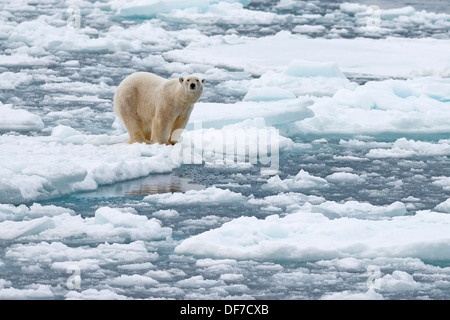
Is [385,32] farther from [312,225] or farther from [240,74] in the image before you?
[312,225]

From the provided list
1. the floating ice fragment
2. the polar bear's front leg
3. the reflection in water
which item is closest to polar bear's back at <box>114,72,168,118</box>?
the polar bear's front leg

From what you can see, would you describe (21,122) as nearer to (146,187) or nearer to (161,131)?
(161,131)

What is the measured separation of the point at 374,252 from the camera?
539 cm

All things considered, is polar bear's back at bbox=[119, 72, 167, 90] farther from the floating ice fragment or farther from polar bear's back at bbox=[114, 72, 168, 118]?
the floating ice fragment

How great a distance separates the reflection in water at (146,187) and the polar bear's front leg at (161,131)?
84 centimetres

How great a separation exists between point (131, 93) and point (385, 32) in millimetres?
10855

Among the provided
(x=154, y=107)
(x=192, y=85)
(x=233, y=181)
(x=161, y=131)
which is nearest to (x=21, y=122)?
(x=154, y=107)

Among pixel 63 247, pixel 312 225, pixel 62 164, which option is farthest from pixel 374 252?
pixel 62 164

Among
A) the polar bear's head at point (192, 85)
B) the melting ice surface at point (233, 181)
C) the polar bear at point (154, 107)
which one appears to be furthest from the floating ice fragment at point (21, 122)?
the polar bear's head at point (192, 85)

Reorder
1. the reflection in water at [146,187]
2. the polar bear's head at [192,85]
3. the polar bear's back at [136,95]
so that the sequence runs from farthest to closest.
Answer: the polar bear's back at [136,95] → the polar bear's head at [192,85] → the reflection in water at [146,187]
